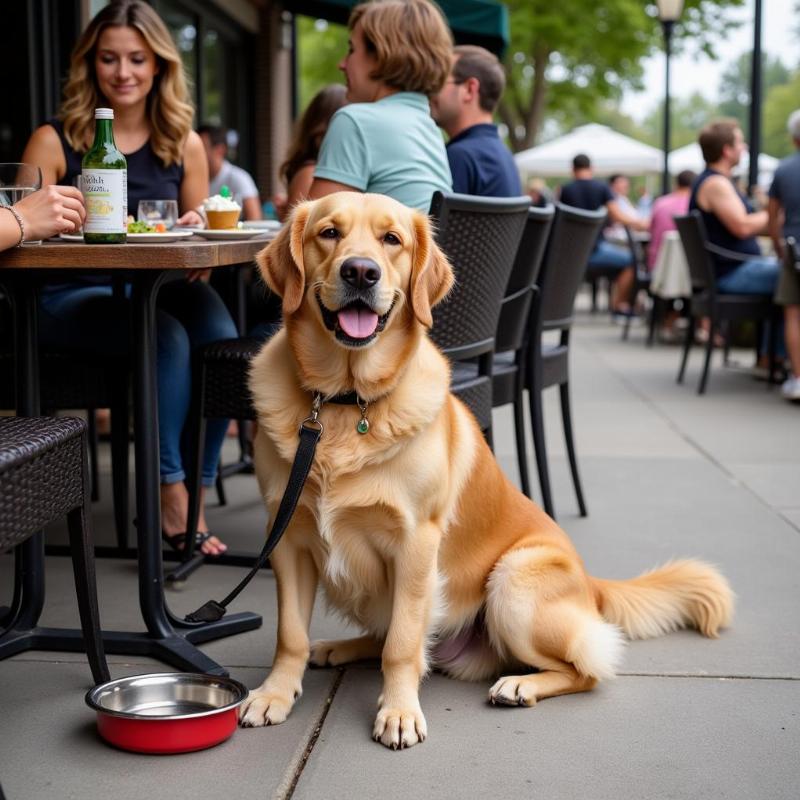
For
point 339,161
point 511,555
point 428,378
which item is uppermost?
point 339,161

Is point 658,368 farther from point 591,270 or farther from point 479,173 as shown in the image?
point 479,173

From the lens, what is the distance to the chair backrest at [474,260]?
3.63 meters

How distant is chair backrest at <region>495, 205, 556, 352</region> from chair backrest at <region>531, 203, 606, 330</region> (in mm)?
97

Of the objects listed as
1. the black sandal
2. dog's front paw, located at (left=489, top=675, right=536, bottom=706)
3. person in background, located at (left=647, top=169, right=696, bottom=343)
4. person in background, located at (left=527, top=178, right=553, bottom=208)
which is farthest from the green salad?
person in background, located at (left=647, top=169, right=696, bottom=343)

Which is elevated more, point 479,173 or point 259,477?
point 479,173

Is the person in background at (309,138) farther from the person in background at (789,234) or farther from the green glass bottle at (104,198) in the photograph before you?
the person in background at (789,234)

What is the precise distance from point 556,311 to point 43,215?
2.55m

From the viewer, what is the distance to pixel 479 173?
4.86m

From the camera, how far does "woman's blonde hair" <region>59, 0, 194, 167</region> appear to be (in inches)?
166

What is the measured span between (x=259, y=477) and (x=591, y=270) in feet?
42.8

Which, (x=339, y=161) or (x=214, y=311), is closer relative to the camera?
(x=339, y=161)

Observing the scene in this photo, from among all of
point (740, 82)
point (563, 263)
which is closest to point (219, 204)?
point (563, 263)

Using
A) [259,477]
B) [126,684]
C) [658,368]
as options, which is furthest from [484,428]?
[658,368]

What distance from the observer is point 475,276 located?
3816 mm
